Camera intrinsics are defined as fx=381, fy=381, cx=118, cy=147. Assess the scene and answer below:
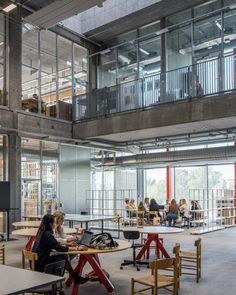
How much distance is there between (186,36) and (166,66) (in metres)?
1.30

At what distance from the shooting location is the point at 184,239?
37.9ft

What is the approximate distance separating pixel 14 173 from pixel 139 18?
22.8 ft

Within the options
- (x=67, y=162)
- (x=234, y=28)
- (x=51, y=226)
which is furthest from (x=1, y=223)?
(x=234, y=28)

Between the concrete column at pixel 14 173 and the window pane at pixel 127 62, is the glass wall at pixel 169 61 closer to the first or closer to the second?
the window pane at pixel 127 62

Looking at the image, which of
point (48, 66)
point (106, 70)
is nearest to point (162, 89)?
point (106, 70)

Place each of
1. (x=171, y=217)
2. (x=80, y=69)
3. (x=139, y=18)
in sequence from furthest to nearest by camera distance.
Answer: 1. (x=80, y=69)
2. (x=171, y=217)
3. (x=139, y=18)

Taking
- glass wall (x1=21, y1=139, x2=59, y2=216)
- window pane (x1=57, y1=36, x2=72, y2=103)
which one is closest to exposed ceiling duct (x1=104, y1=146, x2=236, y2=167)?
glass wall (x1=21, y1=139, x2=59, y2=216)

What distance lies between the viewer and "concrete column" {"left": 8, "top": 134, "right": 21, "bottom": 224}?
11.7 meters

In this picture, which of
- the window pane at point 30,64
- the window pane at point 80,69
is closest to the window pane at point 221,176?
the window pane at point 80,69

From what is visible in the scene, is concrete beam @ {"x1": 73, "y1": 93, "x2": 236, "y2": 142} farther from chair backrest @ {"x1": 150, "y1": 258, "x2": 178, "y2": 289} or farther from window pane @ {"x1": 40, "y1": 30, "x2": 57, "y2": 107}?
chair backrest @ {"x1": 150, "y1": 258, "x2": 178, "y2": 289}

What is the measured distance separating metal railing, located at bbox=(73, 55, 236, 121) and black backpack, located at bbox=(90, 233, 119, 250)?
6245 mm

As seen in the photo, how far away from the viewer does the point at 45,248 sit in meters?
5.09

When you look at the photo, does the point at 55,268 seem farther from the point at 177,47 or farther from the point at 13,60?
the point at 177,47

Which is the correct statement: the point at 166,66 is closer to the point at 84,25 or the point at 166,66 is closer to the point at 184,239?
the point at 84,25
